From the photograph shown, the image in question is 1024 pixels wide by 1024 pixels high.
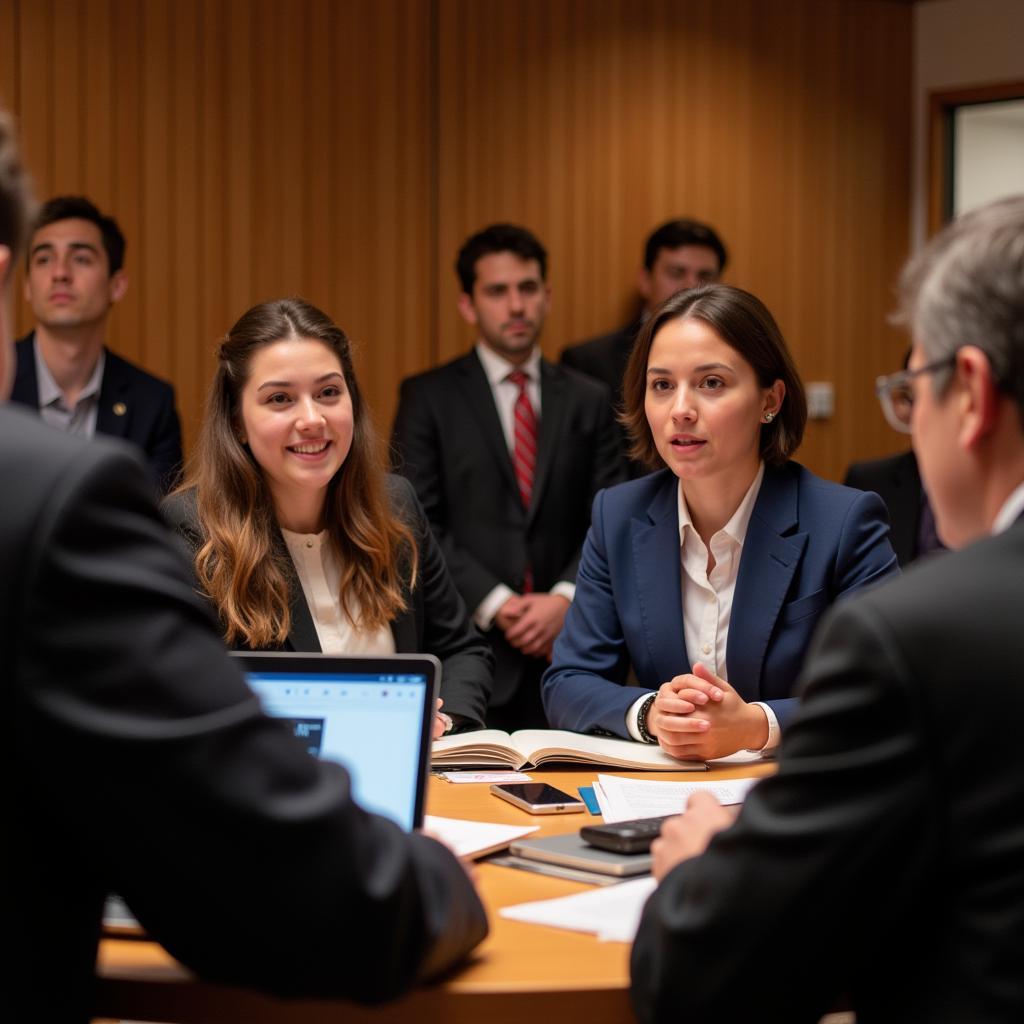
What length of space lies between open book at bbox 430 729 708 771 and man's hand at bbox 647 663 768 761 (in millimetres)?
37

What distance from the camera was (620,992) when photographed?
1.44 m

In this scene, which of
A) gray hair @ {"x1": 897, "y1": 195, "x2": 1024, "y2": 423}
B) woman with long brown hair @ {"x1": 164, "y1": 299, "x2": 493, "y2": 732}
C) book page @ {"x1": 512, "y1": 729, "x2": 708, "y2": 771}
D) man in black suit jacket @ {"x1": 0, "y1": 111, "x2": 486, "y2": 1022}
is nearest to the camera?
man in black suit jacket @ {"x1": 0, "y1": 111, "x2": 486, "y2": 1022}

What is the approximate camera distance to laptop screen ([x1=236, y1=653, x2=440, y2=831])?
1.76m

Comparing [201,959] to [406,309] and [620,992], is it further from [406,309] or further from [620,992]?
[406,309]

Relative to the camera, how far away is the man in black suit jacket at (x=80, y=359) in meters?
4.65

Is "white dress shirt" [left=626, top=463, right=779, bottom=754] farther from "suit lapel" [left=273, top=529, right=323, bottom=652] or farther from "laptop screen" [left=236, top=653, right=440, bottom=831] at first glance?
"laptop screen" [left=236, top=653, right=440, bottom=831]

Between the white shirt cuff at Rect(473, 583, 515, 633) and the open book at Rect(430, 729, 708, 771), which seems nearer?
the open book at Rect(430, 729, 708, 771)

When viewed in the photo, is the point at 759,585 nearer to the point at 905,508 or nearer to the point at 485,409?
the point at 905,508

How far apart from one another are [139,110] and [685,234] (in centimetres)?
212

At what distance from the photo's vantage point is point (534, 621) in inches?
179

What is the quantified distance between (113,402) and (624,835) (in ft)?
10.7

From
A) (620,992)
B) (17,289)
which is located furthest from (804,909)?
(17,289)

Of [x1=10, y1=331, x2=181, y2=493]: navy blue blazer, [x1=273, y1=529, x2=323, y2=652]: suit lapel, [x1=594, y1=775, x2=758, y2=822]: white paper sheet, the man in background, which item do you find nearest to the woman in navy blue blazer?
[x1=594, y1=775, x2=758, y2=822]: white paper sheet

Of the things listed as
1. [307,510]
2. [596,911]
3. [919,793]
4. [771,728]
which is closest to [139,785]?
[919,793]
